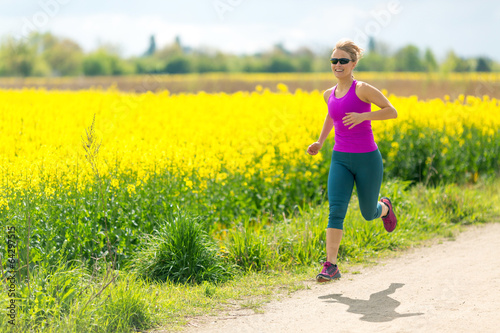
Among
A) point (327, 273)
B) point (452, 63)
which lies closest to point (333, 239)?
point (327, 273)

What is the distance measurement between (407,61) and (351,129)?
229 ft

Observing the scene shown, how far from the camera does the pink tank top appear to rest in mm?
4922

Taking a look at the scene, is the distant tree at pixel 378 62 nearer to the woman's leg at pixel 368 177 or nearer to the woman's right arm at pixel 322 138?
the woman's right arm at pixel 322 138

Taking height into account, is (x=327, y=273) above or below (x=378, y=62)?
below

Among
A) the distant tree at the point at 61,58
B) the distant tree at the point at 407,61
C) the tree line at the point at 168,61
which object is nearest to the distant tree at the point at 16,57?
the tree line at the point at 168,61

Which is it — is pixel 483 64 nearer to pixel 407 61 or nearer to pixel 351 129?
pixel 407 61

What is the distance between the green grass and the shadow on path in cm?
52

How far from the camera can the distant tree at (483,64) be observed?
66250mm

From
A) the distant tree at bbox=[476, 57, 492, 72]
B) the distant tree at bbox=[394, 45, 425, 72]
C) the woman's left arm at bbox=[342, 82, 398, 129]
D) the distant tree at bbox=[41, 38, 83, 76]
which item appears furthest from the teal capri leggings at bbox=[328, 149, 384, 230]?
the distant tree at bbox=[41, 38, 83, 76]

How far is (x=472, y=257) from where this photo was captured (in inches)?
241

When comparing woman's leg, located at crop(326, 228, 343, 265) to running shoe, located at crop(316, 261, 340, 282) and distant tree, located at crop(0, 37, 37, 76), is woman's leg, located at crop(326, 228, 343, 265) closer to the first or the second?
running shoe, located at crop(316, 261, 340, 282)

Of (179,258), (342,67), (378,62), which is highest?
(378,62)

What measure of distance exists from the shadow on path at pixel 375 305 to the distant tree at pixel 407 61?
6720 cm

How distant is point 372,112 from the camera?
4859 millimetres
